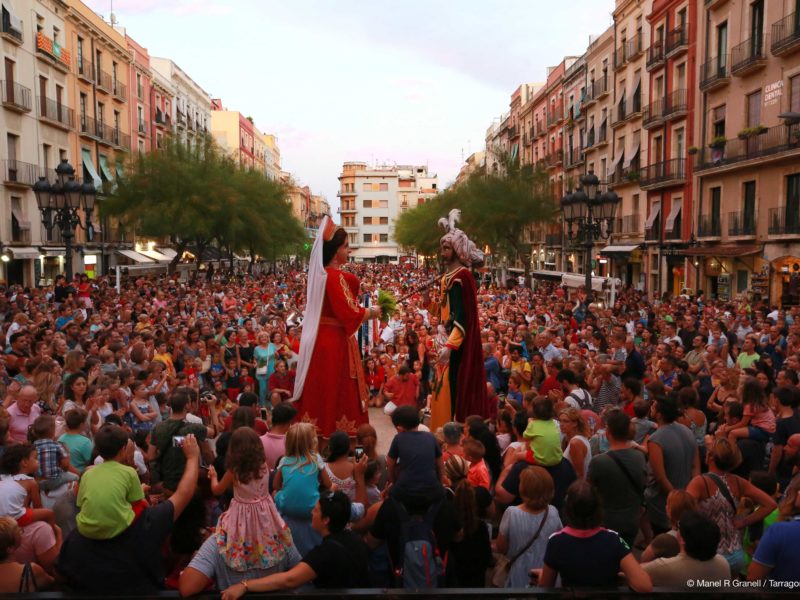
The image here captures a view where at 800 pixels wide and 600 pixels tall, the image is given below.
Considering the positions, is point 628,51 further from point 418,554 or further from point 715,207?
point 418,554

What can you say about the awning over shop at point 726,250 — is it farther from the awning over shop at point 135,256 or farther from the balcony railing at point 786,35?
the awning over shop at point 135,256

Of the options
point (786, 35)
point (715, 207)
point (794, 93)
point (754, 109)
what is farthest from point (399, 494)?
point (715, 207)

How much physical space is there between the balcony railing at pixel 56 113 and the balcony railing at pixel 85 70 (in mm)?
2297

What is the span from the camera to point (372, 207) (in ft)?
328

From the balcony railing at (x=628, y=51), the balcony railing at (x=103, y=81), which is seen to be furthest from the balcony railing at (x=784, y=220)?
the balcony railing at (x=103, y=81)

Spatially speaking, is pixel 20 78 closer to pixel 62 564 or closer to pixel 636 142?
pixel 636 142

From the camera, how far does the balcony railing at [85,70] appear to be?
32.7 metres

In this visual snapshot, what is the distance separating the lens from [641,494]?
184 inches

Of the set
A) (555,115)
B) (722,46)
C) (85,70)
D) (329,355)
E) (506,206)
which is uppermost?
(555,115)

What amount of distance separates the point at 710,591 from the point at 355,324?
13.6ft

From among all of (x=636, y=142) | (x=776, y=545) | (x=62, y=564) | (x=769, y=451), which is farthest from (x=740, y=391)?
(x=636, y=142)

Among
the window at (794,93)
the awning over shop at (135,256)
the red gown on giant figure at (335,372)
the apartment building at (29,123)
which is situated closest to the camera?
the red gown on giant figure at (335,372)

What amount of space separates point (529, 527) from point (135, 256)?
3672 centimetres

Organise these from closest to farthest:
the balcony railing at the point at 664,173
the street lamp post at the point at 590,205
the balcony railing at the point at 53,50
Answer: the street lamp post at the point at 590,205 < the balcony railing at the point at 664,173 < the balcony railing at the point at 53,50
